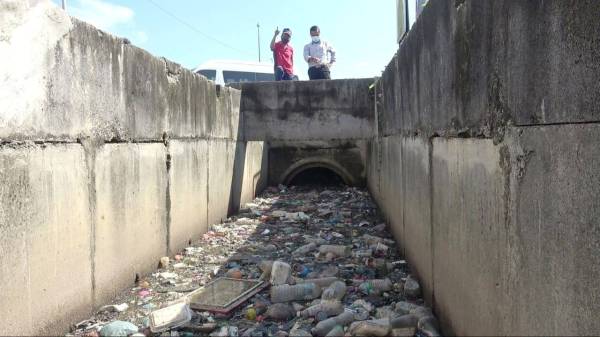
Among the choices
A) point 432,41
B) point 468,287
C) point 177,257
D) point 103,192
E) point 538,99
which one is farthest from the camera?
point 177,257

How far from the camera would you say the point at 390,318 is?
2.77 m

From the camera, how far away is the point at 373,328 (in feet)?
8.36

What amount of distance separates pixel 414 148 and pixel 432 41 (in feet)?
3.18

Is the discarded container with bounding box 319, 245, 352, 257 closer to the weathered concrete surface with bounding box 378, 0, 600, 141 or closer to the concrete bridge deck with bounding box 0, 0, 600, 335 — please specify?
the concrete bridge deck with bounding box 0, 0, 600, 335

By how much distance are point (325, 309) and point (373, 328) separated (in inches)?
19.7

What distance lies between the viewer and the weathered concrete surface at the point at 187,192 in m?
4.56

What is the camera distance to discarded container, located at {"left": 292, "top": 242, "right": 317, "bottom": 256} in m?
4.60

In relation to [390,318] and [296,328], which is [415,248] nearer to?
[390,318]

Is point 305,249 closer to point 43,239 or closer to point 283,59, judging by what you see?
point 43,239

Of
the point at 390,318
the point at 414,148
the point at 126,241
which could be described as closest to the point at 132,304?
the point at 126,241

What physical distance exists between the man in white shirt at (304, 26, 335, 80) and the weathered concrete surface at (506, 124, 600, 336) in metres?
8.59

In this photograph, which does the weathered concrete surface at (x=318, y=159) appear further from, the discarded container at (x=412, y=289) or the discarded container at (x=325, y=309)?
the discarded container at (x=325, y=309)

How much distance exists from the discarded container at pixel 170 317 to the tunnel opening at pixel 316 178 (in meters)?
6.70

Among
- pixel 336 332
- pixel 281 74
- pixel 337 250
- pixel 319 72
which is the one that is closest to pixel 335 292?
pixel 336 332
